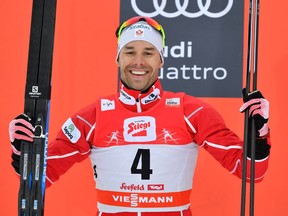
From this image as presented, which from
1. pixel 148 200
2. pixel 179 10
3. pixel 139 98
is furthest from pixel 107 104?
pixel 179 10

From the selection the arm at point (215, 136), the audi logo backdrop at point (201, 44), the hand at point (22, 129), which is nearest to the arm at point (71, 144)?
the hand at point (22, 129)

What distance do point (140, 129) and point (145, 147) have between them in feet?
0.24

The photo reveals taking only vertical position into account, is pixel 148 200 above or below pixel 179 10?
below

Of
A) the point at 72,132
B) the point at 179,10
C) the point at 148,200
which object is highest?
the point at 179,10

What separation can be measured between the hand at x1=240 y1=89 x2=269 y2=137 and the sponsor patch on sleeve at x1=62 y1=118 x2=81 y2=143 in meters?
0.63

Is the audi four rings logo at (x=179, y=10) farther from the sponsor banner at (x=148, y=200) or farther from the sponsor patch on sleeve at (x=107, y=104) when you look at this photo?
the sponsor banner at (x=148, y=200)

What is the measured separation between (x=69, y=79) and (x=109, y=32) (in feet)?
0.96

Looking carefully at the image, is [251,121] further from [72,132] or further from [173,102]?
[72,132]

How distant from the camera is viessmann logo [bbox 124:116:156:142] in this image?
75.1 inches

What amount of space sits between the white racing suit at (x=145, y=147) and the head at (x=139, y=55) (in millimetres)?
39

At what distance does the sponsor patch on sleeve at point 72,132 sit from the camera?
1954mm

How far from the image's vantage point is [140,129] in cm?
192

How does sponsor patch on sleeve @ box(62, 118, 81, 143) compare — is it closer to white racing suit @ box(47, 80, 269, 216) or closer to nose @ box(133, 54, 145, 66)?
white racing suit @ box(47, 80, 269, 216)

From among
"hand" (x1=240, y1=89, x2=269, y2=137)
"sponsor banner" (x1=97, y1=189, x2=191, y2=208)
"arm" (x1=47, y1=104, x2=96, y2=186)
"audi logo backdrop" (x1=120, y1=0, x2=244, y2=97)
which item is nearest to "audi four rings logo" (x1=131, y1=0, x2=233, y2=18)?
"audi logo backdrop" (x1=120, y1=0, x2=244, y2=97)
